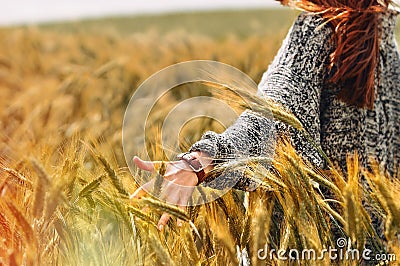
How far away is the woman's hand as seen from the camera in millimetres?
1059

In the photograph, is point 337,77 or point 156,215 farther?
point 337,77

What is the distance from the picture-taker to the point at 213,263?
1.03m

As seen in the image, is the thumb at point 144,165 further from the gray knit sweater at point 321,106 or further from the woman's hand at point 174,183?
the gray knit sweater at point 321,106

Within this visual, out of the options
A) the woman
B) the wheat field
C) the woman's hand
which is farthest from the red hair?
the woman's hand

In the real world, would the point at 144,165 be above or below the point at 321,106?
below

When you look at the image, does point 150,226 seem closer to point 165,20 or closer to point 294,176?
point 294,176

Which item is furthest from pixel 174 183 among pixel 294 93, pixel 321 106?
pixel 321 106

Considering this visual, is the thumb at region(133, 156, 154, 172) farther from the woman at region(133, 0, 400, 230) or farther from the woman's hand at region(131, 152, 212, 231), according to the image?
the woman at region(133, 0, 400, 230)

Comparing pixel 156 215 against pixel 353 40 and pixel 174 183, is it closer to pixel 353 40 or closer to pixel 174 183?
pixel 174 183

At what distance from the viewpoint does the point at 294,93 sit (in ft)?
4.45

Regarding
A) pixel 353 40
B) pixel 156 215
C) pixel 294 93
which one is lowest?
pixel 156 215

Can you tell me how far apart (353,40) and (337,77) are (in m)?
0.08

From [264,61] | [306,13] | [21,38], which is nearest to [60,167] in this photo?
[306,13]

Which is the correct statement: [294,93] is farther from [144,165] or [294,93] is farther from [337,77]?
[144,165]
